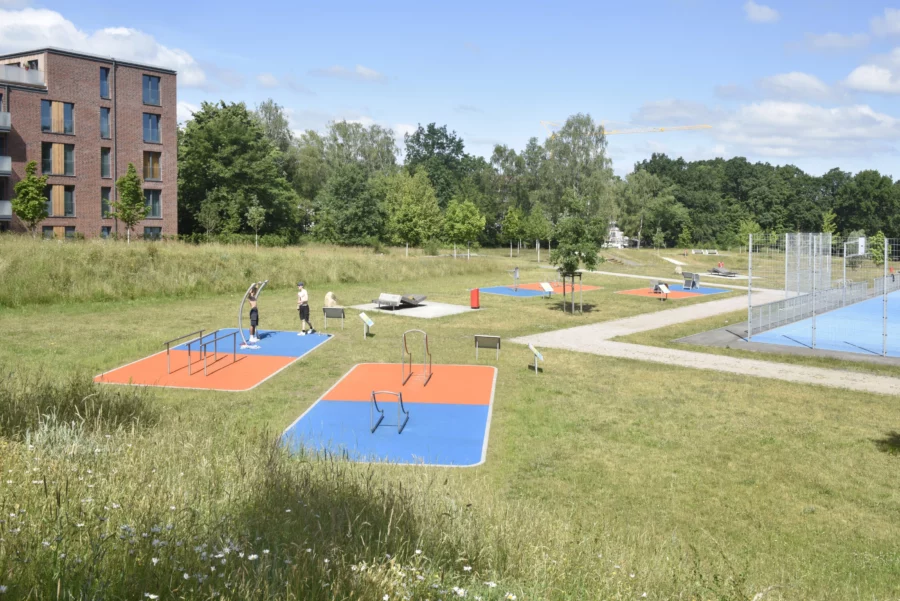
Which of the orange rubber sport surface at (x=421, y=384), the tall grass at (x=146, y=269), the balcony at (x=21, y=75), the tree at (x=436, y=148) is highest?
the tree at (x=436, y=148)

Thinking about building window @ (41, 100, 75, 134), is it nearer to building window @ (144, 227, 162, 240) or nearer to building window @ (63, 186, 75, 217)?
building window @ (63, 186, 75, 217)

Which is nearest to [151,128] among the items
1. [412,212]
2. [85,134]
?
[85,134]

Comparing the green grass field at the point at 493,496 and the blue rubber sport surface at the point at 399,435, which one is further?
the blue rubber sport surface at the point at 399,435

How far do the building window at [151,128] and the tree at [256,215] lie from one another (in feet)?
28.9

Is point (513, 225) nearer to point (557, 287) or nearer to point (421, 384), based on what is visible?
point (557, 287)

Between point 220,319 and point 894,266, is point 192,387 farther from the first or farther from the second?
point 894,266

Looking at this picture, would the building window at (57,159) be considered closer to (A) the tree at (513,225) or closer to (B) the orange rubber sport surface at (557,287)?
(B) the orange rubber sport surface at (557,287)

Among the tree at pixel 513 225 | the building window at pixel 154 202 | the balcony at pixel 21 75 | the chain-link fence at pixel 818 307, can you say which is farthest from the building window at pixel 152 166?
the chain-link fence at pixel 818 307

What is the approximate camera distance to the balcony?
46.9 metres

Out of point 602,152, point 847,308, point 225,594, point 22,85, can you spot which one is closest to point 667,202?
point 602,152

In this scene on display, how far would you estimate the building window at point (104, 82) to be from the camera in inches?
1973

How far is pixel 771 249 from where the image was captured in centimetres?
3144

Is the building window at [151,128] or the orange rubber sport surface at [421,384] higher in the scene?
the building window at [151,128]

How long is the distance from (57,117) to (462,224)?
114ft
